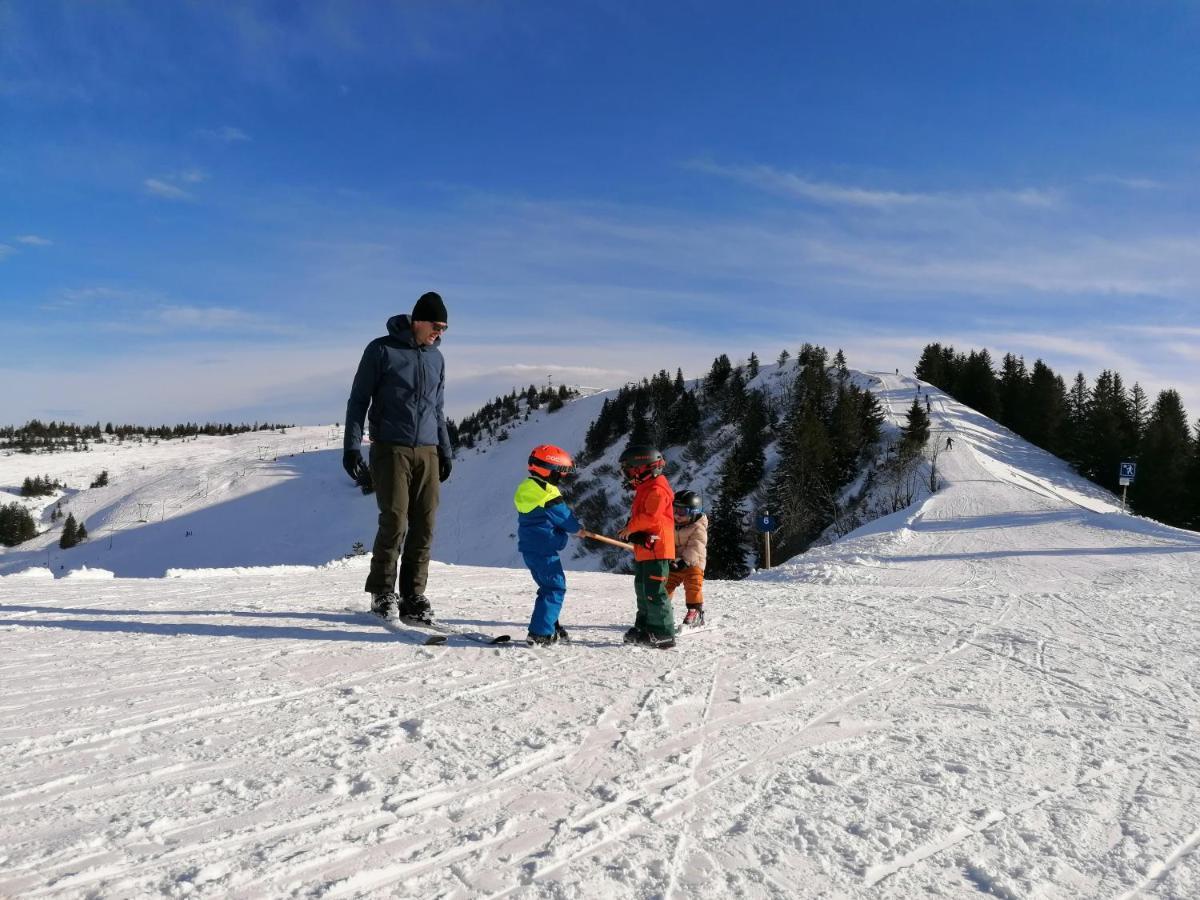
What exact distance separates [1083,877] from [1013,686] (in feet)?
7.70

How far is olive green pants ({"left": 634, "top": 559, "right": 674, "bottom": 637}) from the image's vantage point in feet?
17.4

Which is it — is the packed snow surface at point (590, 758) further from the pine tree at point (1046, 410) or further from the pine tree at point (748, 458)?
the pine tree at point (1046, 410)

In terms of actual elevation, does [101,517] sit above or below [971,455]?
below

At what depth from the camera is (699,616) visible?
6.34 m

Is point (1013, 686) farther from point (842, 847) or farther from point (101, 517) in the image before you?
point (101, 517)

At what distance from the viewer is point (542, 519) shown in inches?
201

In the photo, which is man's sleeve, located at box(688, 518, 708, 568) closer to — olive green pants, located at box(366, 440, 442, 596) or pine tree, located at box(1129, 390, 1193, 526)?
olive green pants, located at box(366, 440, 442, 596)

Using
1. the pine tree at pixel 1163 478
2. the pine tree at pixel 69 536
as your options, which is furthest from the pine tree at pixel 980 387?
the pine tree at pixel 69 536

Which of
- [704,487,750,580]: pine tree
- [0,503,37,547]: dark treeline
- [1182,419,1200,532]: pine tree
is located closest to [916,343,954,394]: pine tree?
[1182,419,1200,532]: pine tree

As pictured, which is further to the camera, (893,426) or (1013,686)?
(893,426)

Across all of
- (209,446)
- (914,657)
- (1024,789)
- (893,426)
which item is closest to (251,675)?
(1024,789)

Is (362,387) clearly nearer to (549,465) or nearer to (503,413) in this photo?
(549,465)

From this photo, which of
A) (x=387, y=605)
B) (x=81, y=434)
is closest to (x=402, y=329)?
(x=387, y=605)

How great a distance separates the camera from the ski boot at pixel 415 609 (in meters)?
5.72
